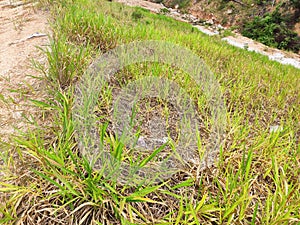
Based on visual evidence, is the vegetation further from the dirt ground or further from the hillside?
the dirt ground

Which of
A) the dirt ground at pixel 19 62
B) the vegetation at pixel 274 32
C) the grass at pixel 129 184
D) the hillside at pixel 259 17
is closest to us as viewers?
the grass at pixel 129 184

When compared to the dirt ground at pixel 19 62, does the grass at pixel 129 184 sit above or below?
below

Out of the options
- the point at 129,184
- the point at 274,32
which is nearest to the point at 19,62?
the point at 129,184

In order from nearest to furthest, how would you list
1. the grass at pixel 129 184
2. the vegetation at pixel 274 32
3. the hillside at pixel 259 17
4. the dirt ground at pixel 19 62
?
the grass at pixel 129 184, the dirt ground at pixel 19 62, the vegetation at pixel 274 32, the hillside at pixel 259 17

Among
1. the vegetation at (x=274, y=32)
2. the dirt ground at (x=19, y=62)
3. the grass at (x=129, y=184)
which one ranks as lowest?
the vegetation at (x=274, y=32)

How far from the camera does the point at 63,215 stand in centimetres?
121

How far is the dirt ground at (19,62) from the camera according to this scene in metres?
1.75

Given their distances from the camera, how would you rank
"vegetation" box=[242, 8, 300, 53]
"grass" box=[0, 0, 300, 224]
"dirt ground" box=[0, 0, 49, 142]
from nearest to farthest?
"grass" box=[0, 0, 300, 224] < "dirt ground" box=[0, 0, 49, 142] < "vegetation" box=[242, 8, 300, 53]

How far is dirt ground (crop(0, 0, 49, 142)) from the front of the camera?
5.75ft

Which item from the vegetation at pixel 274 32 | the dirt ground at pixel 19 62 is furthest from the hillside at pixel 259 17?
the dirt ground at pixel 19 62

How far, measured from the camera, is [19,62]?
259 centimetres

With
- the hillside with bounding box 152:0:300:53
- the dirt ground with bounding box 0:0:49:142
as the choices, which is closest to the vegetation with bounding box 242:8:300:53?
the hillside with bounding box 152:0:300:53

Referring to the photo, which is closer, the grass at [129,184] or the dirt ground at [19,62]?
the grass at [129,184]

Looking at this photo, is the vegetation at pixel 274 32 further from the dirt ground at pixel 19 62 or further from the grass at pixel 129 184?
the grass at pixel 129 184
